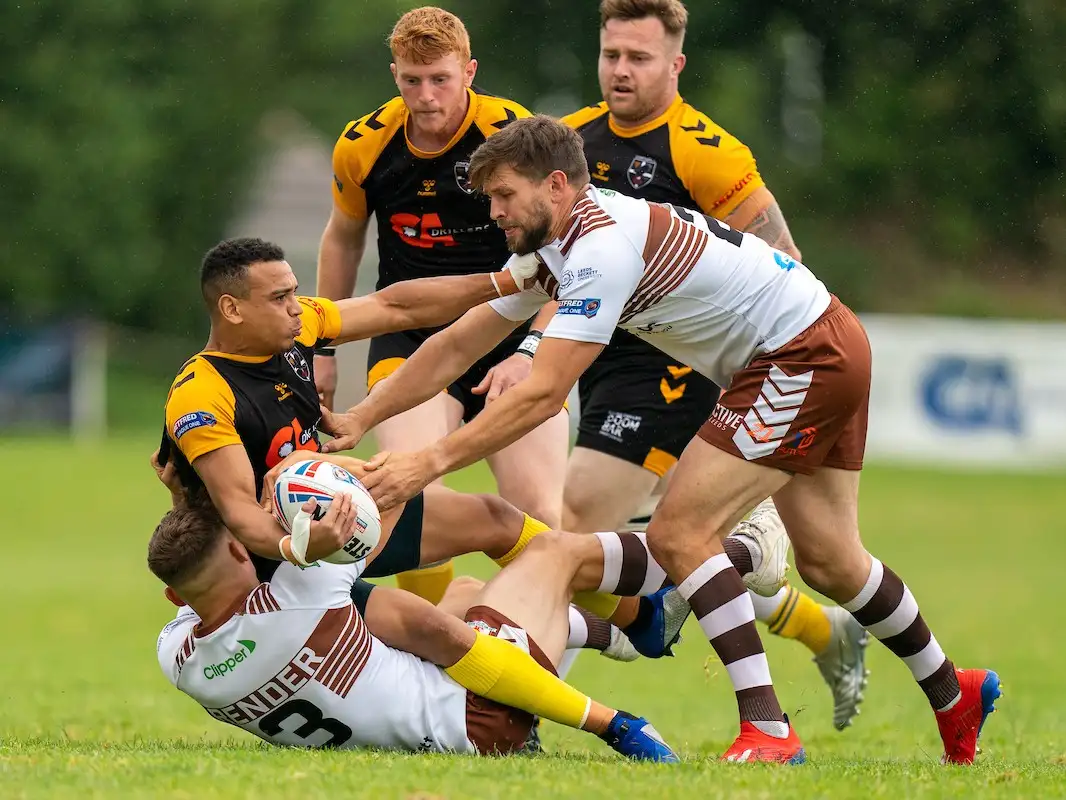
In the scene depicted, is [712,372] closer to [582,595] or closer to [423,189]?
[582,595]

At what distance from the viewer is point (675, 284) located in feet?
20.0

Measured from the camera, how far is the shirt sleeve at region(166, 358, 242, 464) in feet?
19.3

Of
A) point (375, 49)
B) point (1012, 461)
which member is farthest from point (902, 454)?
point (375, 49)

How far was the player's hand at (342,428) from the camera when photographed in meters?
6.55

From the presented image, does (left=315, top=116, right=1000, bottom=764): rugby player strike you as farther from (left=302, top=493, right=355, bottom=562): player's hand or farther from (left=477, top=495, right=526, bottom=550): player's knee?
(left=477, top=495, right=526, bottom=550): player's knee

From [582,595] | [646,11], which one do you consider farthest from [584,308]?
[646,11]

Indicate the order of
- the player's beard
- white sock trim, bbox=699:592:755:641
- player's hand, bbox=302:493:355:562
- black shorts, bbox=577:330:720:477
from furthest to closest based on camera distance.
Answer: black shorts, bbox=577:330:720:477, white sock trim, bbox=699:592:755:641, the player's beard, player's hand, bbox=302:493:355:562

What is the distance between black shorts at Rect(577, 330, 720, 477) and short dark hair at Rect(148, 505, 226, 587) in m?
2.90

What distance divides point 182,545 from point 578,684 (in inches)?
227

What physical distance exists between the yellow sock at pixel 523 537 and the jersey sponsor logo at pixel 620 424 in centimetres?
148

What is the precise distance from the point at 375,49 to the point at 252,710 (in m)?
42.5

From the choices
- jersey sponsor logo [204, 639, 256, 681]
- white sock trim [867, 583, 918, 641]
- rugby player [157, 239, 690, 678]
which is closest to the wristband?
rugby player [157, 239, 690, 678]

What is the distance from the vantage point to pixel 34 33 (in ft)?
117

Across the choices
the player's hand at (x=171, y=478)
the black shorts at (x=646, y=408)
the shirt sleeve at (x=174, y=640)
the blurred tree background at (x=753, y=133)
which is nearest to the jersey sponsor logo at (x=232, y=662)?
the shirt sleeve at (x=174, y=640)
